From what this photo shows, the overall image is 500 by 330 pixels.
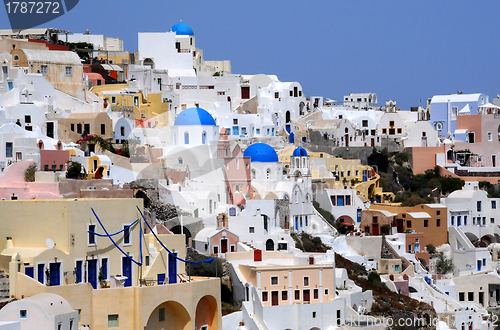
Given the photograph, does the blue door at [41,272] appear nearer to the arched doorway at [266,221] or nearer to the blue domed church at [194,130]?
the arched doorway at [266,221]

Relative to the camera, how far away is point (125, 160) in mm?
47312

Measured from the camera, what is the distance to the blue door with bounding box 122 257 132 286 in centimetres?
3042

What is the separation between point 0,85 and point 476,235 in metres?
30.0

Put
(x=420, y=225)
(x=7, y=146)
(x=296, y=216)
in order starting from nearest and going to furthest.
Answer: (x=7, y=146)
(x=296, y=216)
(x=420, y=225)

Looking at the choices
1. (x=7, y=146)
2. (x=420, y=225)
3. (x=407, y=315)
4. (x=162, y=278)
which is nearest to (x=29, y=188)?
(x=7, y=146)

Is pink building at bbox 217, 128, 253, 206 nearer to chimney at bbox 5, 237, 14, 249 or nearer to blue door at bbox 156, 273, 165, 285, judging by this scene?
blue door at bbox 156, 273, 165, 285

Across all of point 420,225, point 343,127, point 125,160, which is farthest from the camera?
point 343,127

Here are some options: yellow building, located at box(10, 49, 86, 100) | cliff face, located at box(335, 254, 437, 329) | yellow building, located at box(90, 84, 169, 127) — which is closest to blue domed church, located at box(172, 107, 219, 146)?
yellow building, located at box(90, 84, 169, 127)

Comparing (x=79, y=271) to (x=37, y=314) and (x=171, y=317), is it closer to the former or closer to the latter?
(x=171, y=317)

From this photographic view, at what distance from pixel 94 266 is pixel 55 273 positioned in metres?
1.60

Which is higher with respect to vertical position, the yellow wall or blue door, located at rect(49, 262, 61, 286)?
blue door, located at rect(49, 262, 61, 286)

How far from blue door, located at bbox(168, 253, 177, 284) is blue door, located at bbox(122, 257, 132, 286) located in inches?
71.1

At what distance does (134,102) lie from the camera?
2275 inches

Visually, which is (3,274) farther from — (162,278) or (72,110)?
(72,110)
